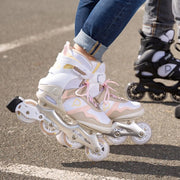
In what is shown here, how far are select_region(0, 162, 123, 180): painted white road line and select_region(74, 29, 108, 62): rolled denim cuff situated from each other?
0.68m

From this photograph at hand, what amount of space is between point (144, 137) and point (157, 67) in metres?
0.96

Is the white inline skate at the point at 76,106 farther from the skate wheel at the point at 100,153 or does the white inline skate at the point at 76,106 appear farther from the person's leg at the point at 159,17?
the person's leg at the point at 159,17

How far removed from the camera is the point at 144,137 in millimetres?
2568

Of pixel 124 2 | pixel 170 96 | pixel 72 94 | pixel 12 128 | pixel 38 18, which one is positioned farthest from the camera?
pixel 38 18

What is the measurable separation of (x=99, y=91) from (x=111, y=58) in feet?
8.15

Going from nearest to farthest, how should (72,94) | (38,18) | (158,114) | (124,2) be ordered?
1. (124,2)
2. (72,94)
3. (158,114)
4. (38,18)

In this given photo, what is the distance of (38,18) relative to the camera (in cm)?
696

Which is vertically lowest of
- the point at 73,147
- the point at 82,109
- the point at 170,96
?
the point at 170,96

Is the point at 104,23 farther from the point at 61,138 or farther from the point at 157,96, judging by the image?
the point at 157,96

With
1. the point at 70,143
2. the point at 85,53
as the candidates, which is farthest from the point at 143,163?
the point at 85,53

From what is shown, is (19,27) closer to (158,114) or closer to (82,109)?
(158,114)

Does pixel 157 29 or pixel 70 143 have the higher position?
pixel 157 29

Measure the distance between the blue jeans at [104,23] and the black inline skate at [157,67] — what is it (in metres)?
1.10

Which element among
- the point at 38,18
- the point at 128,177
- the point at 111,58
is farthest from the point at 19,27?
the point at 128,177
